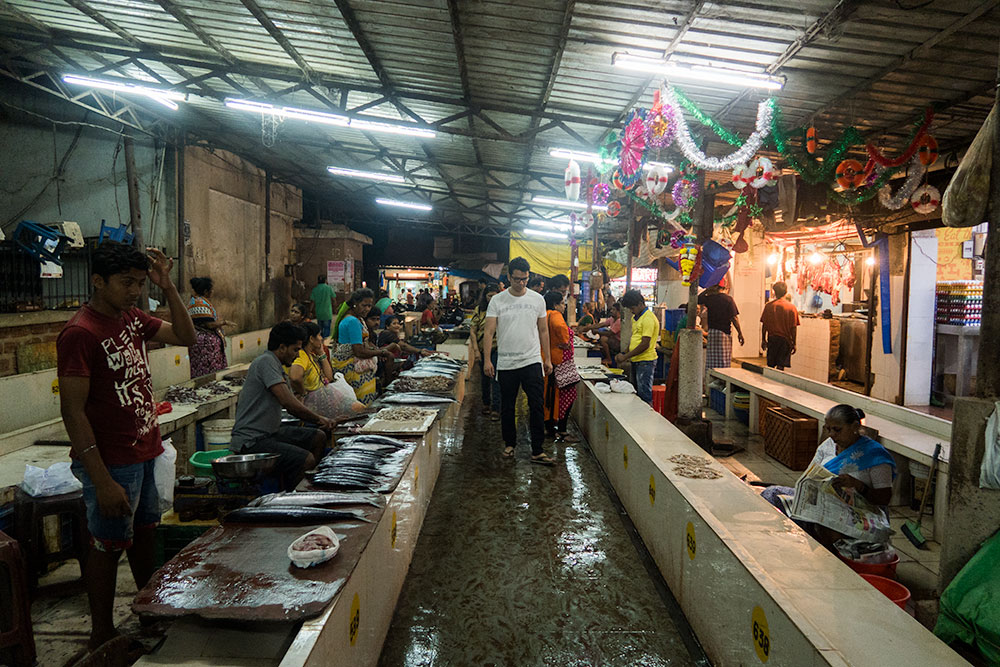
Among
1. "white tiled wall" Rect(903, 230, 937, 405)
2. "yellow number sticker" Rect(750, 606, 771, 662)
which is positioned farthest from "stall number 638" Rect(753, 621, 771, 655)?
"white tiled wall" Rect(903, 230, 937, 405)

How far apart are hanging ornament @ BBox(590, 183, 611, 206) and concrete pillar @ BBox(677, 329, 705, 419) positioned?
14.5ft

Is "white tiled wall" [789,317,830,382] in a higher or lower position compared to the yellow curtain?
lower

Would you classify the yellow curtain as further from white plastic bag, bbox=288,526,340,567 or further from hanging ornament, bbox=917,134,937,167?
white plastic bag, bbox=288,526,340,567

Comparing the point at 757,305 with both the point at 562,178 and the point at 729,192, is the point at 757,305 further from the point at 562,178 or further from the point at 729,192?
the point at 562,178

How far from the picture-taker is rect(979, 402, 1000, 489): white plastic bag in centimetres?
297

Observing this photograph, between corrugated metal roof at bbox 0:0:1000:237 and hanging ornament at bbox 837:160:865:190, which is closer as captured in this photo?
corrugated metal roof at bbox 0:0:1000:237

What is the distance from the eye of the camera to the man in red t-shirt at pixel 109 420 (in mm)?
2783

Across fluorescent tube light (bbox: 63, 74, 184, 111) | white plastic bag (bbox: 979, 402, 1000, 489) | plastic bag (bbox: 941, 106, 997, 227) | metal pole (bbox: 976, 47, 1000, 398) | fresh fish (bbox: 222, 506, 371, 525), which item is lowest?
fresh fish (bbox: 222, 506, 371, 525)

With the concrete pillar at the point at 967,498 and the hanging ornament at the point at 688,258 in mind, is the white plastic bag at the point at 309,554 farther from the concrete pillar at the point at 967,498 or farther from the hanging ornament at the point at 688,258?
the hanging ornament at the point at 688,258

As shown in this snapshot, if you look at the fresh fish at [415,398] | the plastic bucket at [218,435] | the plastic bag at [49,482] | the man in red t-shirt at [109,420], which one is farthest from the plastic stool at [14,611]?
the fresh fish at [415,398]

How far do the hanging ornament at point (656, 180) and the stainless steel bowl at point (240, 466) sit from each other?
6104mm

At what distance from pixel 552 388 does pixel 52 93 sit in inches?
362

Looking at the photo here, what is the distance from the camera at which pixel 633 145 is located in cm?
788

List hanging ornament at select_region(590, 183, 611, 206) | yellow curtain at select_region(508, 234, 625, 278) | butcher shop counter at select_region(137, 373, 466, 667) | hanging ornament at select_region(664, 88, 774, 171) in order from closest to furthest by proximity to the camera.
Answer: butcher shop counter at select_region(137, 373, 466, 667) → hanging ornament at select_region(664, 88, 774, 171) → hanging ornament at select_region(590, 183, 611, 206) → yellow curtain at select_region(508, 234, 625, 278)
